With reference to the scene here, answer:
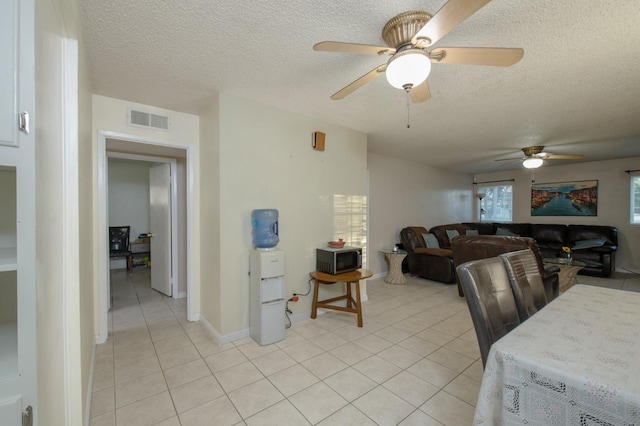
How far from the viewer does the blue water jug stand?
275cm

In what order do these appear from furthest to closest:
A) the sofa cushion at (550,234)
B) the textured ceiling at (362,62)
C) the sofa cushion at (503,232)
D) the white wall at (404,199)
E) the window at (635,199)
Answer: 1. the sofa cushion at (503,232)
2. the sofa cushion at (550,234)
3. the window at (635,199)
4. the white wall at (404,199)
5. the textured ceiling at (362,62)

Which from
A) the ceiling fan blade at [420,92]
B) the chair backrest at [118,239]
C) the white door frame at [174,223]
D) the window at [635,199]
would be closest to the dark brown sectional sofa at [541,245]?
the window at [635,199]

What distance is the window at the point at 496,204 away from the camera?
7090 millimetres

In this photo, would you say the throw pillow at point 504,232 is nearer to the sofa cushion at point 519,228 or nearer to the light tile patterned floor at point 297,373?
the sofa cushion at point 519,228

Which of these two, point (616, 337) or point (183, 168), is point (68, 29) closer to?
point (183, 168)

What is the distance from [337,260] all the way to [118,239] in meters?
5.19

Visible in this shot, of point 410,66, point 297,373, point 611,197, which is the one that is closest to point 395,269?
point 297,373

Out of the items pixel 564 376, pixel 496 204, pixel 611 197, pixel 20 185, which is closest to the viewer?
pixel 20 185

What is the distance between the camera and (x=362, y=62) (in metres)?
2.00

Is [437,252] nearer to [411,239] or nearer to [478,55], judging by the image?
[411,239]

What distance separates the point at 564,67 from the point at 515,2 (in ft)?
3.50

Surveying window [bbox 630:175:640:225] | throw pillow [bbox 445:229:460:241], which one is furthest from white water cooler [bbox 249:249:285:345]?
window [bbox 630:175:640:225]

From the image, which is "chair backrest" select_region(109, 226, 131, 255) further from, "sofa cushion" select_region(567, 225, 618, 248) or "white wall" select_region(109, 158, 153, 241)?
"sofa cushion" select_region(567, 225, 618, 248)

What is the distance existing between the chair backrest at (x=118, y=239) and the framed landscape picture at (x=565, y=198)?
9523 millimetres
